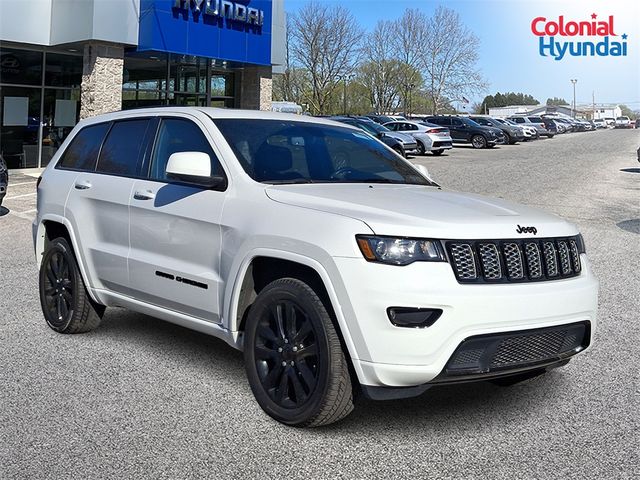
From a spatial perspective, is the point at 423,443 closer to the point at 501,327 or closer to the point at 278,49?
the point at 501,327

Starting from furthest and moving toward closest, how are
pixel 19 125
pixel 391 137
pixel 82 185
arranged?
pixel 391 137 → pixel 19 125 → pixel 82 185

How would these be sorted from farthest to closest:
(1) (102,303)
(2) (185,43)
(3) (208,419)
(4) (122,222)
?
(2) (185,43)
(1) (102,303)
(4) (122,222)
(3) (208,419)

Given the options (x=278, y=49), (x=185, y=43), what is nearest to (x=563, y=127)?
(x=278, y=49)

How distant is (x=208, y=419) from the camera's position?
4.05 metres

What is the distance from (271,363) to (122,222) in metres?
1.73

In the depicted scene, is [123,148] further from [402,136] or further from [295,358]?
[402,136]

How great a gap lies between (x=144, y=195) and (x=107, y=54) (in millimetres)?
17269

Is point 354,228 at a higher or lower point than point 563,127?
lower

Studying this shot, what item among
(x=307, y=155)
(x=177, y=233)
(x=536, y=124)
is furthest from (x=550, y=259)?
(x=536, y=124)

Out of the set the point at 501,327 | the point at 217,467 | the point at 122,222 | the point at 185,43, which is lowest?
the point at 217,467

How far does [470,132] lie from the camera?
38.6 metres

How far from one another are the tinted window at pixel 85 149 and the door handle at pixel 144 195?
2.89ft

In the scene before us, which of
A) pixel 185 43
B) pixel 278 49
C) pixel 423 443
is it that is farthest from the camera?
pixel 278 49

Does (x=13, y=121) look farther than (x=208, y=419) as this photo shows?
Yes
